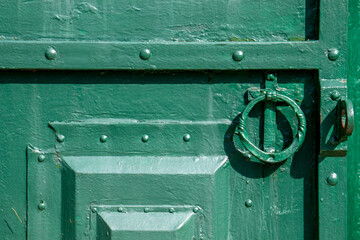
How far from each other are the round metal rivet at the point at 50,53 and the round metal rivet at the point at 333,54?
648mm

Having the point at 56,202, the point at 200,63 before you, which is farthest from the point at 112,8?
the point at 56,202

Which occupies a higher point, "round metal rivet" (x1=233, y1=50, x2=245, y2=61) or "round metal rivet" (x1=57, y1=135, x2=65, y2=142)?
"round metal rivet" (x1=233, y1=50, x2=245, y2=61)

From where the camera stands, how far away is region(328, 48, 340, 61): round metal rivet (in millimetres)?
935

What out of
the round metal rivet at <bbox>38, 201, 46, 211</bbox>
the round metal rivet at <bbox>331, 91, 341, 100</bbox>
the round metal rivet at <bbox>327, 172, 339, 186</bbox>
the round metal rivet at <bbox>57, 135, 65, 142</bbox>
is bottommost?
the round metal rivet at <bbox>38, 201, 46, 211</bbox>

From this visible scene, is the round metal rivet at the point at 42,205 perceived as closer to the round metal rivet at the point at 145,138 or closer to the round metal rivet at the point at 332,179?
the round metal rivet at the point at 145,138

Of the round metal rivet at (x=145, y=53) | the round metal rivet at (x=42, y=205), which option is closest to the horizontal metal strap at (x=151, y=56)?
the round metal rivet at (x=145, y=53)

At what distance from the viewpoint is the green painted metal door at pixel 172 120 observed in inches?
37.2

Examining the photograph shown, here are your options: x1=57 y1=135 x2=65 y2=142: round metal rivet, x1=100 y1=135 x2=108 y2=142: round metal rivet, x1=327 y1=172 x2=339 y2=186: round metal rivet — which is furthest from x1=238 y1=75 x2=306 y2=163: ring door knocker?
x1=57 y1=135 x2=65 y2=142: round metal rivet

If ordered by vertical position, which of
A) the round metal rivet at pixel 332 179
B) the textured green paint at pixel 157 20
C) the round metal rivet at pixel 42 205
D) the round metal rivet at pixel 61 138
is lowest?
the round metal rivet at pixel 42 205

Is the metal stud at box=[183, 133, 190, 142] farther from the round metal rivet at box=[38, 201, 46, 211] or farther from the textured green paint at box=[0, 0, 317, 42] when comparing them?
the round metal rivet at box=[38, 201, 46, 211]

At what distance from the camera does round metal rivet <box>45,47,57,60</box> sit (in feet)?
3.10

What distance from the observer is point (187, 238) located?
960 millimetres

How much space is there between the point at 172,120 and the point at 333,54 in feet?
1.35

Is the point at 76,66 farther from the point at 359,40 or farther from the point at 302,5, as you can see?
the point at 359,40
